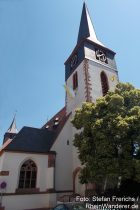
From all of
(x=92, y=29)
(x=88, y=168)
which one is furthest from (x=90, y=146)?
(x=92, y=29)

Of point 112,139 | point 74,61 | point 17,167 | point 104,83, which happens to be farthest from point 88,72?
point 17,167

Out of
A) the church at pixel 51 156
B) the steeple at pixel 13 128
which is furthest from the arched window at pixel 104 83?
the steeple at pixel 13 128

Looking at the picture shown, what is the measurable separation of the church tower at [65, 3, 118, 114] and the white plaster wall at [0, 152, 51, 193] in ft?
25.8

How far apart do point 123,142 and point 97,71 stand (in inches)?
556

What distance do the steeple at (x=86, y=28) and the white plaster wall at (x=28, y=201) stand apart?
21703mm

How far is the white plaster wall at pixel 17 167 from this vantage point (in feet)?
53.1

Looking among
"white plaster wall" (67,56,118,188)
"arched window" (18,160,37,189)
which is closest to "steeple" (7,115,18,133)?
"white plaster wall" (67,56,118,188)

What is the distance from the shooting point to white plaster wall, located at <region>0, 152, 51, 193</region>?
1619 cm

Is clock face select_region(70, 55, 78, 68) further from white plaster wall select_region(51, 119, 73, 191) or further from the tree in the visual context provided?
the tree

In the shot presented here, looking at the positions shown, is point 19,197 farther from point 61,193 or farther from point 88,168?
point 88,168

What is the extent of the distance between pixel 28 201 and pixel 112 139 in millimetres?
9551

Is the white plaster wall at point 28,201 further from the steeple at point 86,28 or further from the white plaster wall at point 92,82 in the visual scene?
the steeple at point 86,28

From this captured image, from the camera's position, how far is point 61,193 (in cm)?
1761

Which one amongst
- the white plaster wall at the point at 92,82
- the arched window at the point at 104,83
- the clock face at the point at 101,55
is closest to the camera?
the white plaster wall at the point at 92,82
